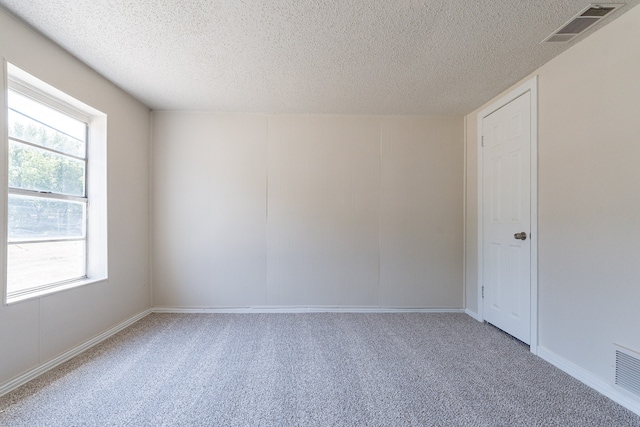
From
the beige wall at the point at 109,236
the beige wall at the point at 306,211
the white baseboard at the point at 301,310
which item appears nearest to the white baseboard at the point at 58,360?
the beige wall at the point at 109,236

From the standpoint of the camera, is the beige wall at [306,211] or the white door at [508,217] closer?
the white door at [508,217]

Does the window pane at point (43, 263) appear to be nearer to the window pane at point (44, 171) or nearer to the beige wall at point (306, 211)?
the window pane at point (44, 171)

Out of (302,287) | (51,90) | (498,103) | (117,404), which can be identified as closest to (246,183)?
(302,287)

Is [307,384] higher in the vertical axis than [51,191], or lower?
lower

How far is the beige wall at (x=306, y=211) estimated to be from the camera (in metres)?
3.52

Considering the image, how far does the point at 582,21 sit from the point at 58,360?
14.5 ft

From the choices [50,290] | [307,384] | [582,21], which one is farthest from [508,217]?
[50,290]

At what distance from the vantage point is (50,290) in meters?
2.23

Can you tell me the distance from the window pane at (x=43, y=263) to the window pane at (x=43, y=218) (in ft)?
0.25

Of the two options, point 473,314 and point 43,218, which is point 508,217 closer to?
point 473,314

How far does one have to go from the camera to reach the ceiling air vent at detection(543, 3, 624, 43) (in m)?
1.75

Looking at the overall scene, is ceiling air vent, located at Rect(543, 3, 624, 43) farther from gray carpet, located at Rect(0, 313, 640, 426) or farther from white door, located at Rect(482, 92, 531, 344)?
gray carpet, located at Rect(0, 313, 640, 426)

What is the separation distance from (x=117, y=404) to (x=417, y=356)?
2142mm

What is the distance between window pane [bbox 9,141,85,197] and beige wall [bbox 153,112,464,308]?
0.93m
